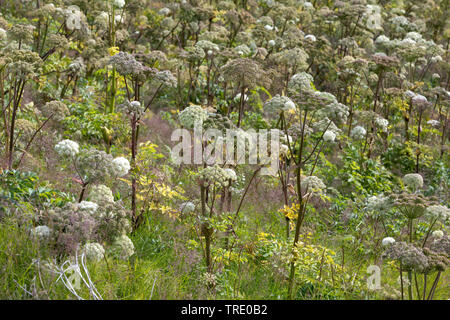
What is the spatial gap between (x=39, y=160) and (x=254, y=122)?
3.78 m

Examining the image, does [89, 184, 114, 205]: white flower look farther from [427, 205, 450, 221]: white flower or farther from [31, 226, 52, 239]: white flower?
[427, 205, 450, 221]: white flower

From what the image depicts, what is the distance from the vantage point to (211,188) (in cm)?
602

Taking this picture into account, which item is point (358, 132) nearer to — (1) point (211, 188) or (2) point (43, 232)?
(1) point (211, 188)

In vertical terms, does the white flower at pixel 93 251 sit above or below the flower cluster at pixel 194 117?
below

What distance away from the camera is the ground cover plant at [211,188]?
3.76 m

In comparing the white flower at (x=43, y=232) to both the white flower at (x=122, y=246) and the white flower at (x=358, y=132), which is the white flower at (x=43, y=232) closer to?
the white flower at (x=122, y=246)

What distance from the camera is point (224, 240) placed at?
4820 mm

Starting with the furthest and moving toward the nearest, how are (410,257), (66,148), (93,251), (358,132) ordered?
(358,132), (66,148), (93,251), (410,257)

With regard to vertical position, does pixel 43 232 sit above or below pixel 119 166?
below

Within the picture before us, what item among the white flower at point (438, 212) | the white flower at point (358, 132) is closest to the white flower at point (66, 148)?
the white flower at point (438, 212)

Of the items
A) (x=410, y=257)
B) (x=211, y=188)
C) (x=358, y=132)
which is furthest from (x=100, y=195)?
(x=358, y=132)

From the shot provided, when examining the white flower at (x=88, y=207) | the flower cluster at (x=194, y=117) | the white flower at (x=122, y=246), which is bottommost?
the white flower at (x=122, y=246)
